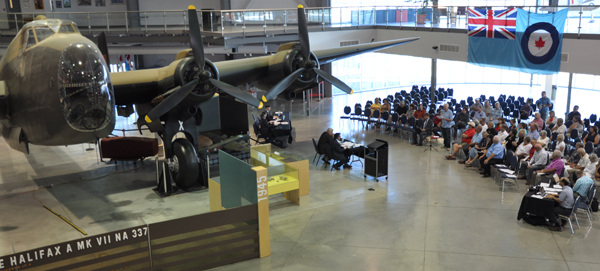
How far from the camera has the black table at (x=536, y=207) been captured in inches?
379

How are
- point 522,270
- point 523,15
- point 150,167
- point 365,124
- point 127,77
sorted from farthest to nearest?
point 365,124, point 523,15, point 150,167, point 127,77, point 522,270

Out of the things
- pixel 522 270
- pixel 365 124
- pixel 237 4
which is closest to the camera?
pixel 522 270

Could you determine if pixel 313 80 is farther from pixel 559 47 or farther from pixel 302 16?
pixel 559 47

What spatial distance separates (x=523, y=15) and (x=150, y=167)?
13625 mm

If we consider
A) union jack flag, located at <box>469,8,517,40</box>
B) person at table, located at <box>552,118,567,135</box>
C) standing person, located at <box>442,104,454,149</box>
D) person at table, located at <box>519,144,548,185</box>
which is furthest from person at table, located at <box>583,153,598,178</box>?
union jack flag, located at <box>469,8,517,40</box>

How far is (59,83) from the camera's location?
8469mm

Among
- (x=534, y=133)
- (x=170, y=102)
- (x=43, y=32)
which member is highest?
(x=43, y=32)

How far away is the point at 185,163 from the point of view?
39.1 feet

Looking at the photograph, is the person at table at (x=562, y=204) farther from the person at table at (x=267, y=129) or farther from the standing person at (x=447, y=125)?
the person at table at (x=267, y=129)

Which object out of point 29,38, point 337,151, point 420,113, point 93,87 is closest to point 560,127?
point 420,113

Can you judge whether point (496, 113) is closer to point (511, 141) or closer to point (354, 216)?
point (511, 141)

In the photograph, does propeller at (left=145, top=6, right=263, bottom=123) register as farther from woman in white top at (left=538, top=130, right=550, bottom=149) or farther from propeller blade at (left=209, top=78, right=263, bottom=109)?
Answer: woman in white top at (left=538, top=130, right=550, bottom=149)

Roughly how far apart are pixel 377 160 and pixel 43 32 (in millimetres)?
8627

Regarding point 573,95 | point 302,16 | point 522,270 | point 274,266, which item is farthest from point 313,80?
point 573,95
